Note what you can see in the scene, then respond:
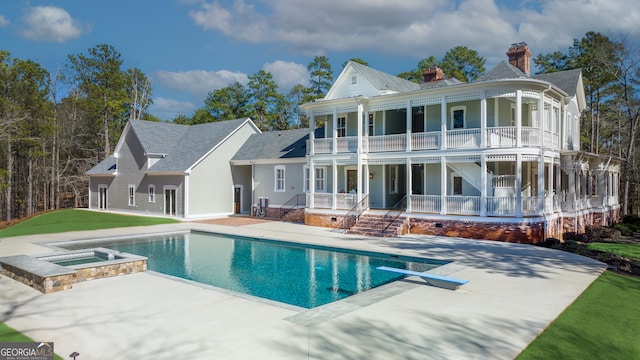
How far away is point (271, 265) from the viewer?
14852mm

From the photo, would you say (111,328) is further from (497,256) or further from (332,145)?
(332,145)

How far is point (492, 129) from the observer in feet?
62.5

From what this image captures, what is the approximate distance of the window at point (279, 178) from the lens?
2886 cm

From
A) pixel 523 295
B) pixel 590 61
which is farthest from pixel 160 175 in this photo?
pixel 590 61

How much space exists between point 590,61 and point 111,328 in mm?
42476

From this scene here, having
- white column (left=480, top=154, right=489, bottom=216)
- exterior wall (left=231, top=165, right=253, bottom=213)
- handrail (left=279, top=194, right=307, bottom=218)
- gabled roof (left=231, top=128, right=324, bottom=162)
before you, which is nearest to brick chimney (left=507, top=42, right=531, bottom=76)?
white column (left=480, top=154, right=489, bottom=216)

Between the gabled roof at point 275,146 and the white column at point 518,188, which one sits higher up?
the gabled roof at point 275,146

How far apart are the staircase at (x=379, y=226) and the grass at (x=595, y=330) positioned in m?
10.3

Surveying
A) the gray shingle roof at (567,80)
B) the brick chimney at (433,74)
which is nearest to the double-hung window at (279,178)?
the brick chimney at (433,74)

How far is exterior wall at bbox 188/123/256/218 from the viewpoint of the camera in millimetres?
28891

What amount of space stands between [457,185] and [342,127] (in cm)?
770

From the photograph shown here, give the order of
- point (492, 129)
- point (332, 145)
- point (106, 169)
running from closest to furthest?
point (492, 129), point (332, 145), point (106, 169)

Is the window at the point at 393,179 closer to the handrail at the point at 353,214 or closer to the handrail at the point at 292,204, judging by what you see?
the handrail at the point at 353,214

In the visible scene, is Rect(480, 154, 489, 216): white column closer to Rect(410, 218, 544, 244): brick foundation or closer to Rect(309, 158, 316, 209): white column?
Rect(410, 218, 544, 244): brick foundation
